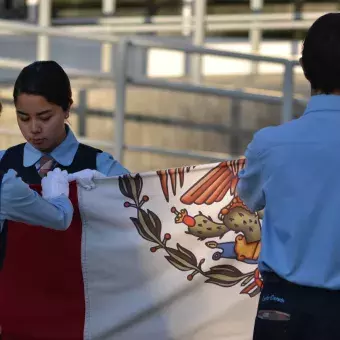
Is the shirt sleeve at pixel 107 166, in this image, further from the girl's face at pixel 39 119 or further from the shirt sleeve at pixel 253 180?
the shirt sleeve at pixel 253 180

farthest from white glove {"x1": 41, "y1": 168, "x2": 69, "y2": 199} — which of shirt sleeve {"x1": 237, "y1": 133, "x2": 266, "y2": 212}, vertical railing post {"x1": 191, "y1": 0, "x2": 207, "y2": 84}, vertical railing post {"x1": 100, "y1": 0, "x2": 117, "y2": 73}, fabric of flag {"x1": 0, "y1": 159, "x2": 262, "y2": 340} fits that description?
vertical railing post {"x1": 100, "y1": 0, "x2": 117, "y2": 73}

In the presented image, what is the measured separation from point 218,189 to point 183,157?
12.3 ft

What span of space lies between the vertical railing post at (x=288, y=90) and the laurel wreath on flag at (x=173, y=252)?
347cm

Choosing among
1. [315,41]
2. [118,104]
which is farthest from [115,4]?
[315,41]

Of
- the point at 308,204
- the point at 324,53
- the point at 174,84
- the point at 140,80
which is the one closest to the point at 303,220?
the point at 308,204

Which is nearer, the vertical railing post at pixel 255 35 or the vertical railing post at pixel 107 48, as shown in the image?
the vertical railing post at pixel 255 35

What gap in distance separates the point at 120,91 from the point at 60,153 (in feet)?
11.5

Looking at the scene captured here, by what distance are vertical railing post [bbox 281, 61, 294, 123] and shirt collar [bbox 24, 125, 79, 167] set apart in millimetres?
3755

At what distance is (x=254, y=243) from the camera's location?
3.85 metres

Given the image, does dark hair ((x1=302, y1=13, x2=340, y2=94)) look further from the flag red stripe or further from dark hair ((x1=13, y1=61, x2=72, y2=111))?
the flag red stripe

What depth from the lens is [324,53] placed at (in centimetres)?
262

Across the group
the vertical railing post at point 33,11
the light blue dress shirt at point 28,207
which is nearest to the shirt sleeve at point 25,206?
the light blue dress shirt at point 28,207

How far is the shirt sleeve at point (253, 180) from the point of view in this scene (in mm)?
2695

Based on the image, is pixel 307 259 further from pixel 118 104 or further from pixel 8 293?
pixel 118 104
